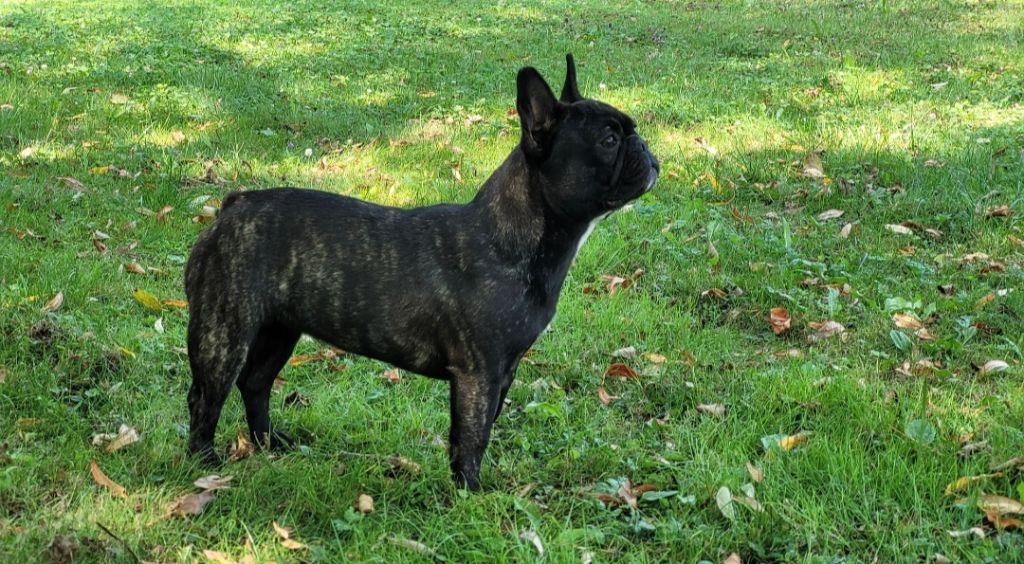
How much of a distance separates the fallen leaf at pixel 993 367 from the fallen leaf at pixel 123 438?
4447 millimetres

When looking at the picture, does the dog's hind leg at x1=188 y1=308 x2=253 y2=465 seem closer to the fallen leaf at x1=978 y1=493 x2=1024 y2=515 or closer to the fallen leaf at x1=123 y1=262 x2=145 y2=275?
the fallen leaf at x1=123 y1=262 x2=145 y2=275

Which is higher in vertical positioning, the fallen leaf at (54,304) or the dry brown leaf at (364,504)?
the dry brown leaf at (364,504)

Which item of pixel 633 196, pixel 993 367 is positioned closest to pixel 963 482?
pixel 993 367

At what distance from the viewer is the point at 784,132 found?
10.0 m

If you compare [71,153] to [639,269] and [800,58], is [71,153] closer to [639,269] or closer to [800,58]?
[639,269]

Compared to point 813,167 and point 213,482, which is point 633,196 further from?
point 813,167

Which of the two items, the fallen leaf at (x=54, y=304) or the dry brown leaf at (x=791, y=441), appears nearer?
the dry brown leaf at (x=791, y=441)

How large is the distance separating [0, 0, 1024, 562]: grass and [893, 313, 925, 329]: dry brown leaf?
0.08 metres

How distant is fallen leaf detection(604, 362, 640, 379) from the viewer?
5828mm

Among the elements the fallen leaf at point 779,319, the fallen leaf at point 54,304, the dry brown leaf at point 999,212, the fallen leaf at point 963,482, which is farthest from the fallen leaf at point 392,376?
the dry brown leaf at point 999,212

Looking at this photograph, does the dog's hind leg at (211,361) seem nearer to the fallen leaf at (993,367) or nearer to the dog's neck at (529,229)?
the dog's neck at (529,229)

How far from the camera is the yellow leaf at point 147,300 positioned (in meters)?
6.44

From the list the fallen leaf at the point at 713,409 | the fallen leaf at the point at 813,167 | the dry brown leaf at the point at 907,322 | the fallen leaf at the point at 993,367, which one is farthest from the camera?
the fallen leaf at the point at 813,167

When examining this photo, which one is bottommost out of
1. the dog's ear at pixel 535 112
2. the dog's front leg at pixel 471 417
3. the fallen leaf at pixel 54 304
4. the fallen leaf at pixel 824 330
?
the fallen leaf at pixel 824 330
